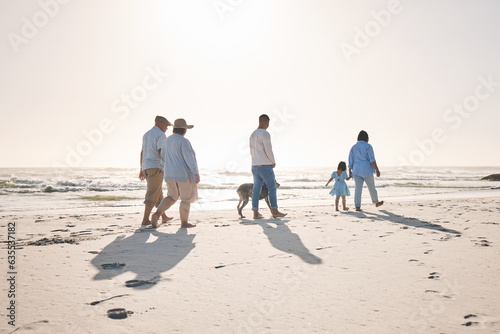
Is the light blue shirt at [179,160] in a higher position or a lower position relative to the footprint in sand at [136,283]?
higher

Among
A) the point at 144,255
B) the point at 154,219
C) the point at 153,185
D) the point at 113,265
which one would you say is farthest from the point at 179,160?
the point at 113,265

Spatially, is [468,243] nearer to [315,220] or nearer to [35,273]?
[315,220]

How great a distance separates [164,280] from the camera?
8.82ft

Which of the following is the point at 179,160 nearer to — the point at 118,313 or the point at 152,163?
the point at 152,163

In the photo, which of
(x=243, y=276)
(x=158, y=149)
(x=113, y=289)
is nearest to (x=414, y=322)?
(x=243, y=276)

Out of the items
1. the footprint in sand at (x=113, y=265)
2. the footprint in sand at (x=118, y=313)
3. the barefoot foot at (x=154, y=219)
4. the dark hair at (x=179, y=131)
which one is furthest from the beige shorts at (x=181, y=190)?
the footprint in sand at (x=118, y=313)

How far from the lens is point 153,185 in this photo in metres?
5.95

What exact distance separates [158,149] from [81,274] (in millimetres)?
3313

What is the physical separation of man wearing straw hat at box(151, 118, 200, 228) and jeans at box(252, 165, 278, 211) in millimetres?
1552

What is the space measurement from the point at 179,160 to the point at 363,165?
4518 millimetres

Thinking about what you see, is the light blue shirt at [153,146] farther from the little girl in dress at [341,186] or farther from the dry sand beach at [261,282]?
the little girl in dress at [341,186]

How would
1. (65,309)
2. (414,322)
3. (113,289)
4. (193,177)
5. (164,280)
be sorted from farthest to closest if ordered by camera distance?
(193,177) → (164,280) → (113,289) → (65,309) → (414,322)

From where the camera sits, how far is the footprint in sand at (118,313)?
6.54ft

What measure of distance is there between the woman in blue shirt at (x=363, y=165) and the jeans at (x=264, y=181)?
2186mm
